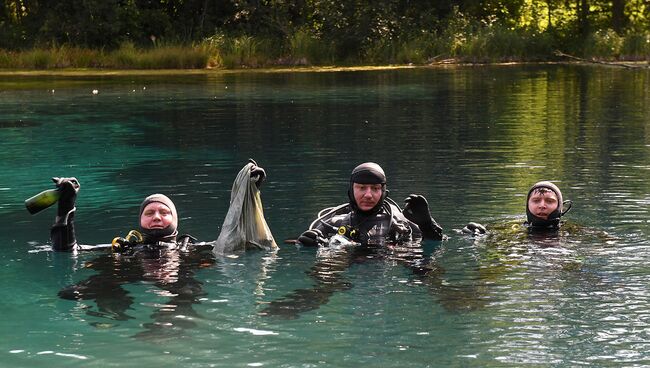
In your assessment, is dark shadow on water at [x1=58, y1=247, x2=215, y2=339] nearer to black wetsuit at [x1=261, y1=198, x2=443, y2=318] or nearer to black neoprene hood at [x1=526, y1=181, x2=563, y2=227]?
black wetsuit at [x1=261, y1=198, x2=443, y2=318]

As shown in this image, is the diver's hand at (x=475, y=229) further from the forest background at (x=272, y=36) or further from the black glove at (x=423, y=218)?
the forest background at (x=272, y=36)

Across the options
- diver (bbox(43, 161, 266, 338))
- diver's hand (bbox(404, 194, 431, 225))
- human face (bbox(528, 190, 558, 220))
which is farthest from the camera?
human face (bbox(528, 190, 558, 220))

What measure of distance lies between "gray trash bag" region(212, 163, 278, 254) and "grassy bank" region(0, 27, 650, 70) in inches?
1479

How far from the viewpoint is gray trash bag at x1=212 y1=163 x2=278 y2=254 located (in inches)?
455

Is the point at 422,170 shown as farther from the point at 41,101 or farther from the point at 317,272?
the point at 41,101

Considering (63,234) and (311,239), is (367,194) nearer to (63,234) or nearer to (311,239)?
(311,239)

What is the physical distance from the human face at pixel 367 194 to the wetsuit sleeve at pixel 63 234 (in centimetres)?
306

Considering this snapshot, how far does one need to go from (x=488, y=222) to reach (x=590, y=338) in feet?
16.3

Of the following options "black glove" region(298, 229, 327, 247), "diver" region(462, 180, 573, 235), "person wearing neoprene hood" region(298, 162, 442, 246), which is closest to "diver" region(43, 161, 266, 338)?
"black glove" region(298, 229, 327, 247)

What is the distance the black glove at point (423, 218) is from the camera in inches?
480

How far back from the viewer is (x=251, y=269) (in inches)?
438

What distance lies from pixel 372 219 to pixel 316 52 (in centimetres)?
3893

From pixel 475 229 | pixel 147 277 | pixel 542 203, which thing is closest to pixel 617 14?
pixel 542 203

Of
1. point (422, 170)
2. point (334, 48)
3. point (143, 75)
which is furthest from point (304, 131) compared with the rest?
point (334, 48)
